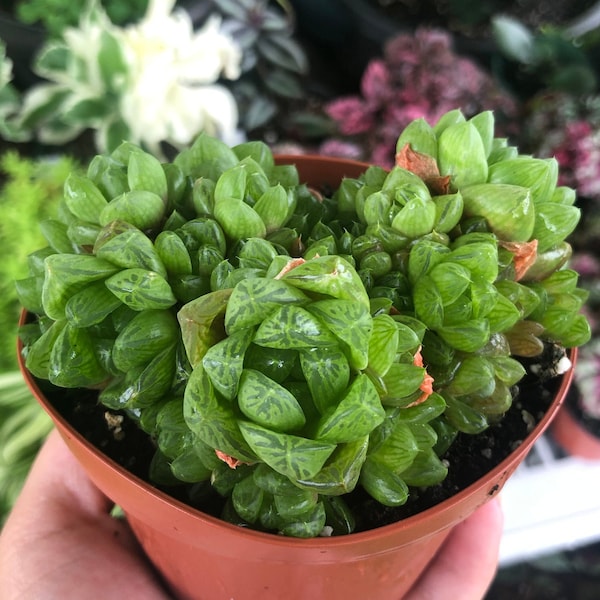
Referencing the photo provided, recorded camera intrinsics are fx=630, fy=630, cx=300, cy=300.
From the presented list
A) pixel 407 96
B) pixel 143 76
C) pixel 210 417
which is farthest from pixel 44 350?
pixel 407 96

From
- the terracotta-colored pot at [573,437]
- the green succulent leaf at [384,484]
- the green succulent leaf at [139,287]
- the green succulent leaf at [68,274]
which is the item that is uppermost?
the green succulent leaf at [139,287]

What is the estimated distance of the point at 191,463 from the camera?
0.36 meters

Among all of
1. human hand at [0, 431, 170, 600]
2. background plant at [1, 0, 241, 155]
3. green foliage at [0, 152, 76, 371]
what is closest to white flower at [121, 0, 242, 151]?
background plant at [1, 0, 241, 155]

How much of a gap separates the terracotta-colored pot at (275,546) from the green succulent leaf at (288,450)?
0.21ft

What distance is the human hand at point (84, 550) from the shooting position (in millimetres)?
539

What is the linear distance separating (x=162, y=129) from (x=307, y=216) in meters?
0.62

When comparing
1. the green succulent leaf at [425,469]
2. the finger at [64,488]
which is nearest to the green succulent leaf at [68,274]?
the green succulent leaf at [425,469]

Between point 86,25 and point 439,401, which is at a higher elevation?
point 439,401

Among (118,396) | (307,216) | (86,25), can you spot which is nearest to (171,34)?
(86,25)

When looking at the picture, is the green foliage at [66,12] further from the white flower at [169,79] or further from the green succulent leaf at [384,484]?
the green succulent leaf at [384,484]

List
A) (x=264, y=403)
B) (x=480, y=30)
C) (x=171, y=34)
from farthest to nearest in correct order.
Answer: (x=480, y=30)
(x=171, y=34)
(x=264, y=403)

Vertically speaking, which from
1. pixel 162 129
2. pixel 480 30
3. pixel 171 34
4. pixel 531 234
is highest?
pixel 531 234

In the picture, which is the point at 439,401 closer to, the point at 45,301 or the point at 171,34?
the point at 45,301

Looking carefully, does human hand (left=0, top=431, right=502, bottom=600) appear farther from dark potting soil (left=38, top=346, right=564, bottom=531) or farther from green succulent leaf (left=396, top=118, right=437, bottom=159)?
green succulent leaf (left=396, top=118, right=437, bottom=159)
